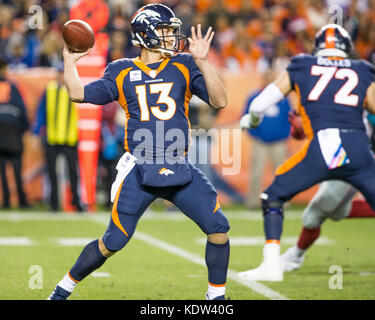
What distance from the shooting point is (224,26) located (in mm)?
13211

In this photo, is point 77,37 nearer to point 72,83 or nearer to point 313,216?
point 72,83

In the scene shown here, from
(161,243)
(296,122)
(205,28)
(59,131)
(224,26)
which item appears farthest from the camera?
(224,26)

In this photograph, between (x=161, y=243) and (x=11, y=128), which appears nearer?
(x=161, y=243)

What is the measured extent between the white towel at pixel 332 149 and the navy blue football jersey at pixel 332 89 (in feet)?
0.19

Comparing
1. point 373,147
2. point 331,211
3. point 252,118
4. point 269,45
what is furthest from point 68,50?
point 269,45

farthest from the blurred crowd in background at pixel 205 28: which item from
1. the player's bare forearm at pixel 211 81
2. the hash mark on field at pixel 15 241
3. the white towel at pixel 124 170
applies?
the player's bare forearm at pixel 211 81

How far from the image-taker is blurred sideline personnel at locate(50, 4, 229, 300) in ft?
14.7

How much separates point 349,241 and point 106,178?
14.8 ft

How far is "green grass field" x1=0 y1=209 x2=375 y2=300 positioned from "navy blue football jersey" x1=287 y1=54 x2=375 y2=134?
3.80 ft

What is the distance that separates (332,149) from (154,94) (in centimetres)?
154

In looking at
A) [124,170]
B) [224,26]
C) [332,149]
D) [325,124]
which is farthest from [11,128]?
[124,170]

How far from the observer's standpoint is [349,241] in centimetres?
821

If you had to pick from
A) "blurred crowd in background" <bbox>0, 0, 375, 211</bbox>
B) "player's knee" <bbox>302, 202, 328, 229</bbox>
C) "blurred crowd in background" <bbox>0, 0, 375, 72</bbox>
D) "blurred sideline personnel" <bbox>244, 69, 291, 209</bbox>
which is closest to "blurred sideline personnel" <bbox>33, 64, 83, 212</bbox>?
"blurred crowd in background" <bbox>0, 0, 375, 211</bbox>

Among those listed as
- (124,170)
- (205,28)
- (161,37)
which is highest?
(205,28)
